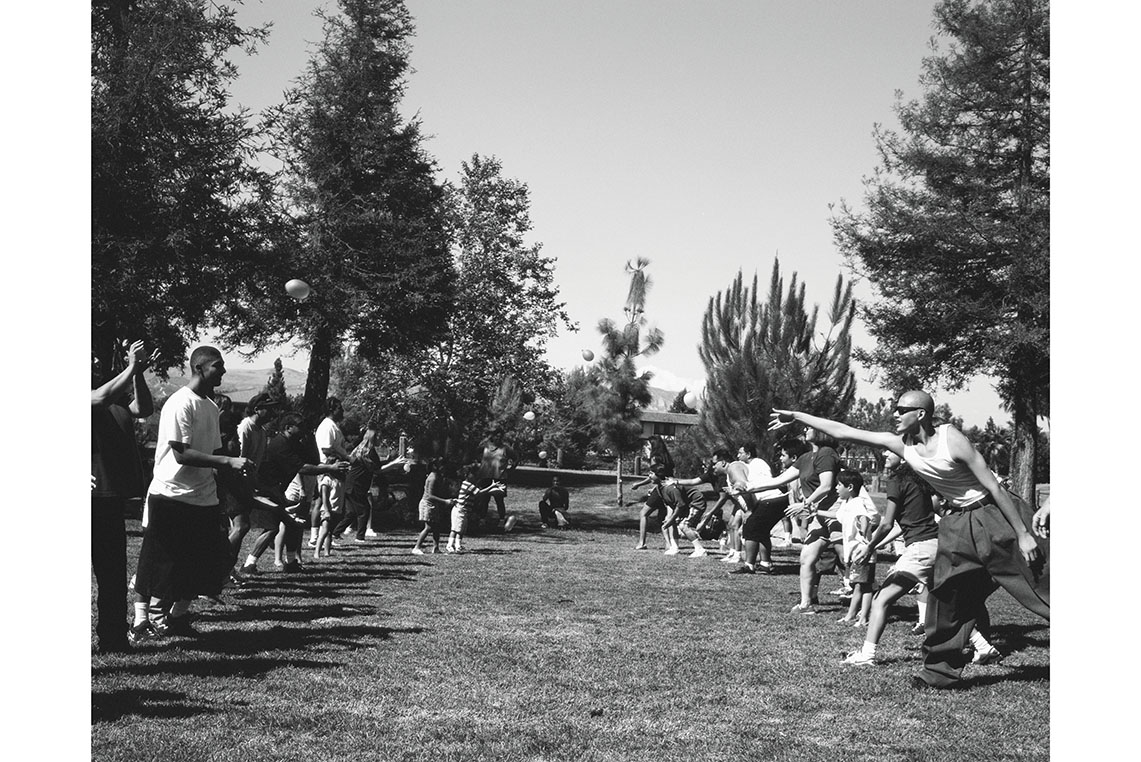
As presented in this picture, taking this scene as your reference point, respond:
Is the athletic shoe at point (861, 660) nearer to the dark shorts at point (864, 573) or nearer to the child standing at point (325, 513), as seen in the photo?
the dark shorts at point (864, 573)

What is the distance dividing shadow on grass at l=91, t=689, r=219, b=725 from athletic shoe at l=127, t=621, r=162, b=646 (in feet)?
4.83

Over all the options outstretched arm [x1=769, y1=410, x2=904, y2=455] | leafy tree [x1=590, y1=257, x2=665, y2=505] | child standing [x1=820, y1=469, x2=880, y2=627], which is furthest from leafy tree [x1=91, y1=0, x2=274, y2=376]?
leafy tree [x1=590, y1=257, x2=665, y2=505]

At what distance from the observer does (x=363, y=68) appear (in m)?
21.0

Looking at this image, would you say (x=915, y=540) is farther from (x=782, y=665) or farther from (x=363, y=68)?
(x=363, y=68)

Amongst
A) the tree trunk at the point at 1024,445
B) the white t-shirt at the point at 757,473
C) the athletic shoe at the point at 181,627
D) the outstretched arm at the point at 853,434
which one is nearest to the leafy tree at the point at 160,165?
the athletic shoe at the point at 181,627

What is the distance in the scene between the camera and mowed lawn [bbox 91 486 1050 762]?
475 centimetres

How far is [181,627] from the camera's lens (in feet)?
23.2

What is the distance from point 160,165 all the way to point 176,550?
10440 millimetres

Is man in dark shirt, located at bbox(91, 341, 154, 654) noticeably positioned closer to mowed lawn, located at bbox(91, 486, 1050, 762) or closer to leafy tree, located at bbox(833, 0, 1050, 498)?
mowed lawn, located at bbox(91, 486, 1050, 762)

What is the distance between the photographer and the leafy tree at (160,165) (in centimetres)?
1491

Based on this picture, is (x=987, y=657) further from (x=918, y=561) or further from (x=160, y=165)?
(x=160, y=165)

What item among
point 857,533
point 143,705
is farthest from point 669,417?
point 143,705

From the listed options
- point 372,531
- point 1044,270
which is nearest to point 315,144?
point 372,531

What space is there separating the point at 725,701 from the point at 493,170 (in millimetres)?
26522
